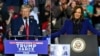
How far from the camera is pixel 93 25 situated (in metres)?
5.17

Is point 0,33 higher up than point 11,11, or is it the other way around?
point 11,11

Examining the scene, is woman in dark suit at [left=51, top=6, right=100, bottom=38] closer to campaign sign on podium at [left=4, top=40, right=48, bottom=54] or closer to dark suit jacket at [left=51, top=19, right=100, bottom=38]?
dark suit jacket at [left=51, top=19, right=100, bottom=38]

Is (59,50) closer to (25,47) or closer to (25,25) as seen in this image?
(25,47)

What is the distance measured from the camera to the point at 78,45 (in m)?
5.18

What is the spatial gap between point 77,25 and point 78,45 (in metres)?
0.38

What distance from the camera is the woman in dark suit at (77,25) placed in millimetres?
5008

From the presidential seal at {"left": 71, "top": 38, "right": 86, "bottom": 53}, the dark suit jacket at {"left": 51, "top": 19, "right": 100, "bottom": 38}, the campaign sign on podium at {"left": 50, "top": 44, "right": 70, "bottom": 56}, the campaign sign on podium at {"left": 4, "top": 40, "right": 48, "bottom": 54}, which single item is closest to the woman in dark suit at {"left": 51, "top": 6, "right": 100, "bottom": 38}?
the dark suit jacket at {"left": 51, "top": 19, "right": 100, "bottom": 38}

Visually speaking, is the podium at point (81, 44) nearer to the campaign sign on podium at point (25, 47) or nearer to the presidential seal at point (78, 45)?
the presidential seal at point (78, 45)

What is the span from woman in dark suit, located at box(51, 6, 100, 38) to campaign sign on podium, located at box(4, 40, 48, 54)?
0.36 metres

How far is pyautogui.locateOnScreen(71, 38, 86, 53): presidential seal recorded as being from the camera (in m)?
5.16

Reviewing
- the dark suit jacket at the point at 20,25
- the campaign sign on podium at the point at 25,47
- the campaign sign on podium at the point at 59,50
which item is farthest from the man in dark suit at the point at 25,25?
the campaign sign on podium at the point at 59,50

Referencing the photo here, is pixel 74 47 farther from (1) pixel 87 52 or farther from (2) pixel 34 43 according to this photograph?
(2) pixel 34 43

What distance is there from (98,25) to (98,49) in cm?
44

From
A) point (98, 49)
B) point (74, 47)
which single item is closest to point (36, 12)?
point (74, 47)
